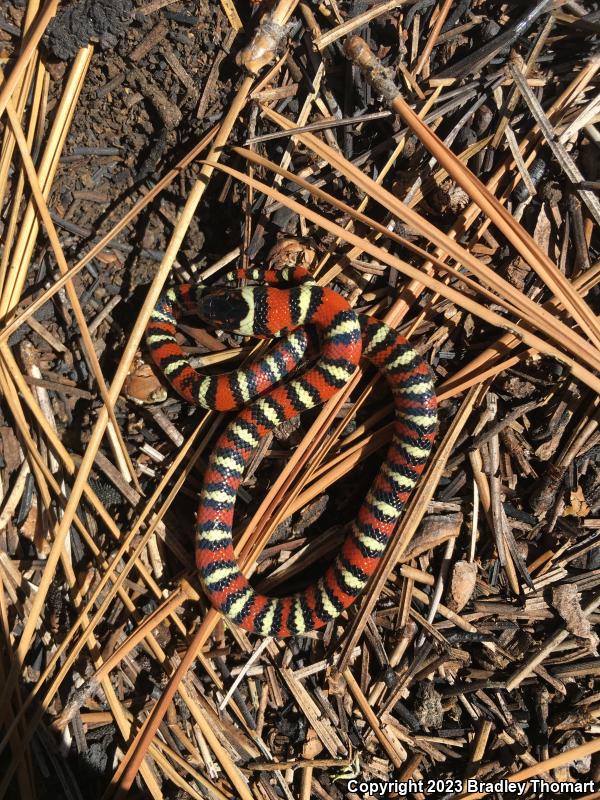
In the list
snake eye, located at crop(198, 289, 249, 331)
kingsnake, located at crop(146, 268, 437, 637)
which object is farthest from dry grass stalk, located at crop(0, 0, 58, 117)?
snake eye, located at crop(198, 289, 249, 331)

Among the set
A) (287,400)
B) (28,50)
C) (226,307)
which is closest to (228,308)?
(226,307)

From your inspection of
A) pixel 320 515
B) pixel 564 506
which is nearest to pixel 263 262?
pixel 320 515

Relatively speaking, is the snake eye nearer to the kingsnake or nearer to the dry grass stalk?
the kingsnake

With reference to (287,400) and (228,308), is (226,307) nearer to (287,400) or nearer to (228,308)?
(228,308)

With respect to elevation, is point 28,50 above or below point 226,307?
above

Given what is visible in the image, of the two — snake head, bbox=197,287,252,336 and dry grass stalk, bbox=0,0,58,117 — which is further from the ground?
dry grass stalk, bbox=0,0,58,117

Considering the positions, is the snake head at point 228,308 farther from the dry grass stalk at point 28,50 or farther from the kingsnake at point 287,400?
the dry grass stalk at point 28,50

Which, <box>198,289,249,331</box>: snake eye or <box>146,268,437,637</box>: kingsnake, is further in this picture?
<box>198,289,249,331</box>: snake eye

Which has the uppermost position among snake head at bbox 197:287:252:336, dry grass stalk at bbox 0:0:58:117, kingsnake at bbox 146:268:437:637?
dry grass stalk at bbox 0:0:58:117
